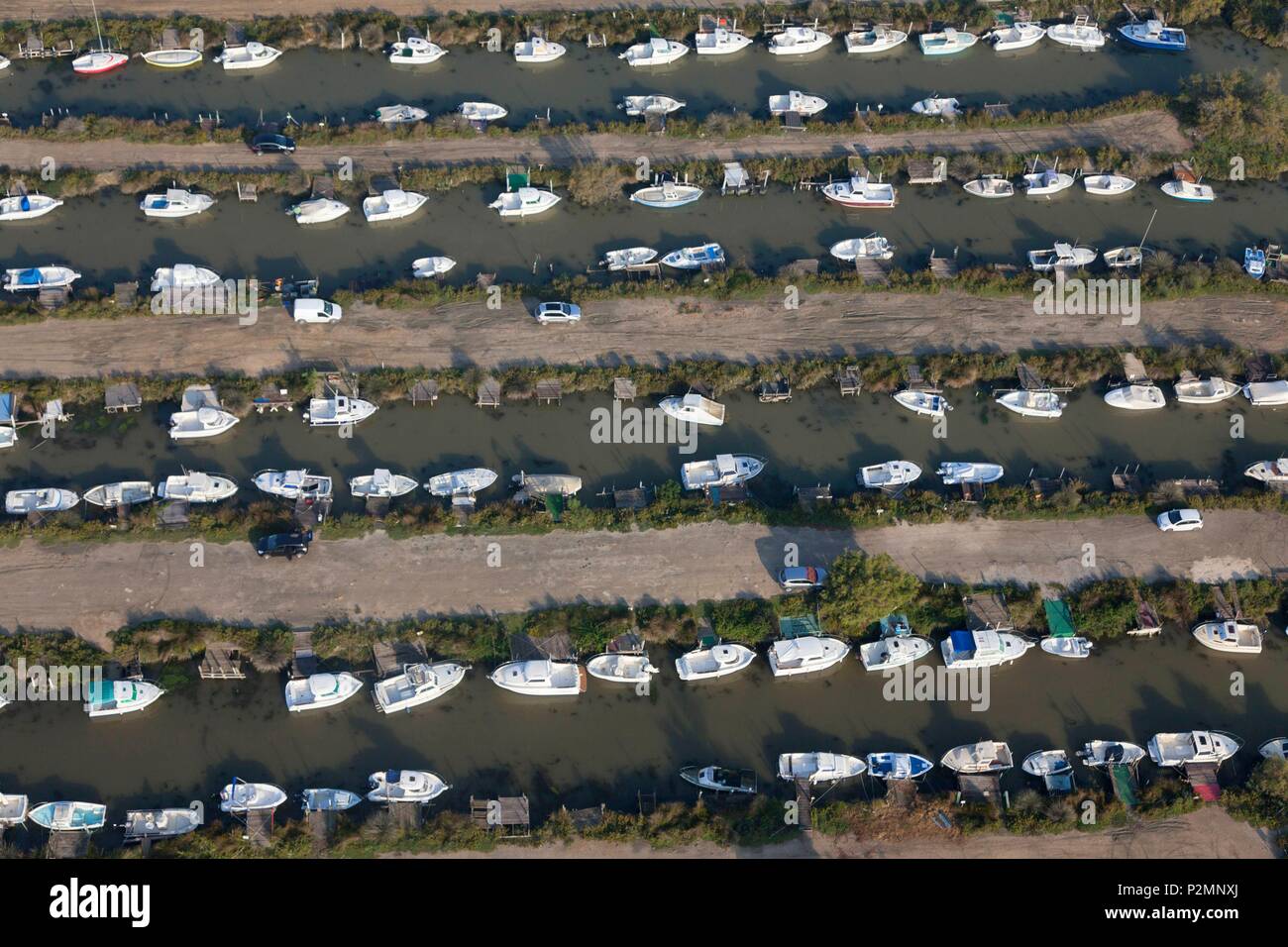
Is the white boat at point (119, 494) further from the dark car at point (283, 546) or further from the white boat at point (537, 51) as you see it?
the white boat at point (537, 51)

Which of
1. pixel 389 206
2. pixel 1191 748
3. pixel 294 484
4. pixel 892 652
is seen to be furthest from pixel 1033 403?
pixel 294 484

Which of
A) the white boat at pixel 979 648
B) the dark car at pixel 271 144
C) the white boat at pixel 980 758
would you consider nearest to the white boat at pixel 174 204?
the dark car at pixel 271 144

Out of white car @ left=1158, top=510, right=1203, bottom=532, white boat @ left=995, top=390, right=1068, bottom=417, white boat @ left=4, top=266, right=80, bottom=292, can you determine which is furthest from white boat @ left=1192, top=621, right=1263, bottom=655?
white boat @ left=4, top=266, right=80, bottom=292

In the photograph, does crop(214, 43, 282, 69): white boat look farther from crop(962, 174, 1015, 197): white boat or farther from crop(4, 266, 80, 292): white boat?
crop(962, 174, 1015, 197): white boat

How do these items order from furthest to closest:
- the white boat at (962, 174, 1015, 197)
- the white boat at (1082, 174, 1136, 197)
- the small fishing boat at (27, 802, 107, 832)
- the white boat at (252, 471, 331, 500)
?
1. the white boat at (1082, 174, 1136, 197)
2. the white boat at (962, 174, 1015, 197)
3. the white boat at (252, 471, 331, 500)
4. the small fishing boat at (27, 802, 107, 832)

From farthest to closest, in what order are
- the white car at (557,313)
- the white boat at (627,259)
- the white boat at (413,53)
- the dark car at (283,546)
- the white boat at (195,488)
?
the white boat at (413,53) → the white boat at (627,259) → the white car at (557,313) → the white boat at (195,488) → the dark car at (283,546)
